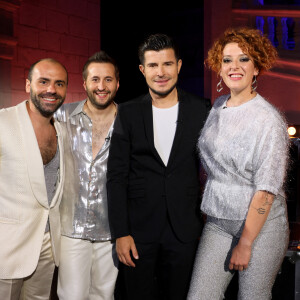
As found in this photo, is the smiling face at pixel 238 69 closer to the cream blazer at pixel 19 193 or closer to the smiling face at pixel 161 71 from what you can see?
the smiling face at pixel 161 71

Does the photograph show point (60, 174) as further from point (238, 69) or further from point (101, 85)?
point (238, 69)

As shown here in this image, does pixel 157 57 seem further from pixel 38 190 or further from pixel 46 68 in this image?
pixel 38 190

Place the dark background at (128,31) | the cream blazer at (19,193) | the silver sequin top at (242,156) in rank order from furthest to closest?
the dark background at (128,31)
the cream blazer at (19,193)
the silver sequin top at (242,156)

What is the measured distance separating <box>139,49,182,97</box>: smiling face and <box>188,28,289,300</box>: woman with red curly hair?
0.99 ft

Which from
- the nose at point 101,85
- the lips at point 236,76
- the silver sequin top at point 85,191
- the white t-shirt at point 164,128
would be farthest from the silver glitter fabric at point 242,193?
the nose at point 101,85

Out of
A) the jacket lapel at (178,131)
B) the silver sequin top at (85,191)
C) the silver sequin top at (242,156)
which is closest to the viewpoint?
the silver sequin top at (242,156)

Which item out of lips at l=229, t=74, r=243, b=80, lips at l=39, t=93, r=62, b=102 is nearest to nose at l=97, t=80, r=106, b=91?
lips at l=39, t=93, r=62, b=102

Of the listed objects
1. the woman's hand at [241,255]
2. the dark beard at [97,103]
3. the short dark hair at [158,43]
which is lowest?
the woman's hand at [241,255]

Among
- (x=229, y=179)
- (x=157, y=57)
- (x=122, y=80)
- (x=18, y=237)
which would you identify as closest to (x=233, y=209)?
(x=229, y=179)

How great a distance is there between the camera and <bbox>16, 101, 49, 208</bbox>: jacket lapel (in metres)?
2.22

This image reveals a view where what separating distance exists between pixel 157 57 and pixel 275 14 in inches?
135

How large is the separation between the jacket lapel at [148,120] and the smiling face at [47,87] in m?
0.49

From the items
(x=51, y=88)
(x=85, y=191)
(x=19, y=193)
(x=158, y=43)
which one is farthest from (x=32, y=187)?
(x=158, y=43)

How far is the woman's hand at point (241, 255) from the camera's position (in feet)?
6.29
